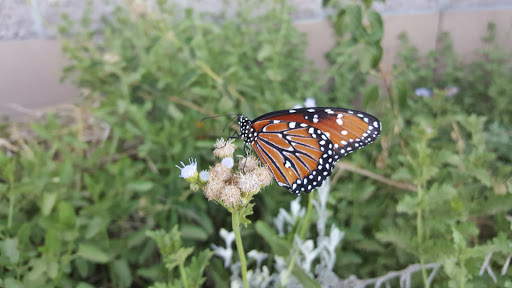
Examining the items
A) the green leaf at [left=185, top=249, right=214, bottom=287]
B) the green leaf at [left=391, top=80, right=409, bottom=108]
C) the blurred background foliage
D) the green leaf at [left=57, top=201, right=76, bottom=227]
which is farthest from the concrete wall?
the green leaf at [left=185, top=249, right=214, bottom=287]

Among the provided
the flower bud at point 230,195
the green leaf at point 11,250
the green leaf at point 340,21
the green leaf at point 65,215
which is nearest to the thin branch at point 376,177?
the green leaf at point 340,21

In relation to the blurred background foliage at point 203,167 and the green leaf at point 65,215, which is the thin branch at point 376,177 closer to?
the blurred background foliage at point 203,167

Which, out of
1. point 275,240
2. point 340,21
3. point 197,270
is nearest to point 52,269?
point 197,270

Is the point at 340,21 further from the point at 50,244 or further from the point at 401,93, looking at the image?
the point at 50,244

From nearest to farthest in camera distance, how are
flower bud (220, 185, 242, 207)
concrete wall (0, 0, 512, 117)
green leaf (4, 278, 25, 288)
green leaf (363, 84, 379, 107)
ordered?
flower bud (220, 185, 242, 207) < green leaf (4, 278, 25, 288) < green leaf (363, 84, 379, 107) < concrete wall (0, 0, 512, 117)

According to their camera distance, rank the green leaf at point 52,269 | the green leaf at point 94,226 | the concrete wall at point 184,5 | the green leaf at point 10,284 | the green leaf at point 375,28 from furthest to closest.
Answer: the concrete wall at point 184,5, the green leaf at point 375,28, the green leaf at point 94,226, the green leaf at point 52,269, the green leaf at point 10,284

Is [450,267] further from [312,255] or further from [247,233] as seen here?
[247,233]

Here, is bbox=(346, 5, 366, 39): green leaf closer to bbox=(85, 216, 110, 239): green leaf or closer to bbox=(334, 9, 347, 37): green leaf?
bbox=(334, 9, 347, 37): green leaf
